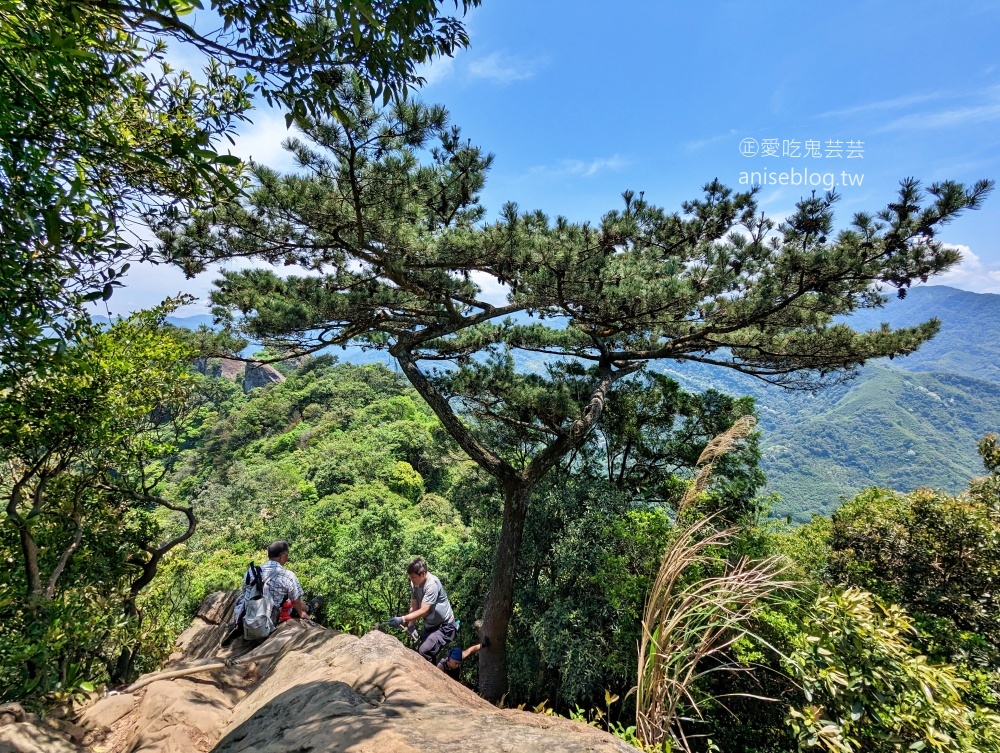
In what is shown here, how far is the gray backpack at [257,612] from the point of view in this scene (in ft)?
12.5

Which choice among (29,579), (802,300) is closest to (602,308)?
(802,300)

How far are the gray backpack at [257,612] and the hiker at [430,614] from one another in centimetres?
105

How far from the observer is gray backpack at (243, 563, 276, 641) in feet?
12.5

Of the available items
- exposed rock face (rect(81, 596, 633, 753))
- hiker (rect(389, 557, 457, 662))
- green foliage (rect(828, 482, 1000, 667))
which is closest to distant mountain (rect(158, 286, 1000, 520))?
green foliage (rect(828, 482, 1000, 667))

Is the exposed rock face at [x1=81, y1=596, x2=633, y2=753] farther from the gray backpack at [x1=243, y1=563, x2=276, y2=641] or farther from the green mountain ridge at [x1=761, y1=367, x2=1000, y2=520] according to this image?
the green mountain ridge at [x1=761, y1=367, x2=1000, y2=520]

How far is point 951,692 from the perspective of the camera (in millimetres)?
1635

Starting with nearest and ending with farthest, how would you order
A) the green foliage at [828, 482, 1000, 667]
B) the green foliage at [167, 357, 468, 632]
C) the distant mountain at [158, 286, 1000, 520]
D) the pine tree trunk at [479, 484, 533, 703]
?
1. the green foliage at [828, 482, 1000, 667]
2. the pine tree trunk at [479, 484, 533, 703]
3. the green foliage at [167, 357, 468, 632]
4. the distant mountain at [158, 286, 1000, 520]

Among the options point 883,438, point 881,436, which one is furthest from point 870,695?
point 881,436

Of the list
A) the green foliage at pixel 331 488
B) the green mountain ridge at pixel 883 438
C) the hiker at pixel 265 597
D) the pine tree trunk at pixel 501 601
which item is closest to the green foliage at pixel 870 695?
the hiker at pixel 265 597

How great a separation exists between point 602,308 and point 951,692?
12.0 feet

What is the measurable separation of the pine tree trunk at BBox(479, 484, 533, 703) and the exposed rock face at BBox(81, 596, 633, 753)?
2904 mm

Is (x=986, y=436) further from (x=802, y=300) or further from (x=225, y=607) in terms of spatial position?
(x=225, y=607)

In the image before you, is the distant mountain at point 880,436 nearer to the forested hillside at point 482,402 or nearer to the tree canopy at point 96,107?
the forested hillside at point 482,402

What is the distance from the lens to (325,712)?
2074 millimetres
